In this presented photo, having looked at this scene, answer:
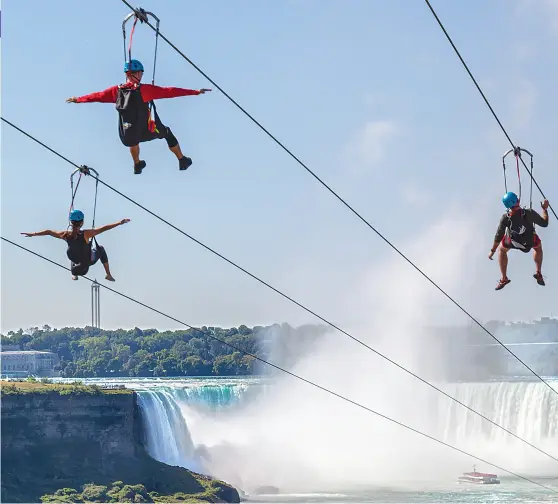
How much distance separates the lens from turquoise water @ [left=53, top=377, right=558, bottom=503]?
67.2 meters

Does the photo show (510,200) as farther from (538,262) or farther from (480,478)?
(480,478)

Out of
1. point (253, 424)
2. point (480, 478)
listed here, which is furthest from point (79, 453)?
point (253, 424)

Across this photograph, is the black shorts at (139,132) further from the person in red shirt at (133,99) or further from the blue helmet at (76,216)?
the blue helmet at (76,216)

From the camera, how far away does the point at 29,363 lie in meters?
181

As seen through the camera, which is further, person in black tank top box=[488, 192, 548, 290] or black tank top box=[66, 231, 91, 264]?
person in black tank top box=[488, 192, 548, 290]

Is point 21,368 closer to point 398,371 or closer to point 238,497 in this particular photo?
point 398,371

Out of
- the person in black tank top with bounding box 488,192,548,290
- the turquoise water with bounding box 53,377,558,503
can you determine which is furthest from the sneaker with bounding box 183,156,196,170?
the turquoise water with bounding box 53,377,558,503

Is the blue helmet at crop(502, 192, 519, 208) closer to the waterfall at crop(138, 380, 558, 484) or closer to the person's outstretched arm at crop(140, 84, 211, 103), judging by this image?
the person's outstretched arm at crop(140, 84, 211, 103)

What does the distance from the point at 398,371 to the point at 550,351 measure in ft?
112

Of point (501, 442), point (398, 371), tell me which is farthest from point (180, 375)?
point (501, 442)

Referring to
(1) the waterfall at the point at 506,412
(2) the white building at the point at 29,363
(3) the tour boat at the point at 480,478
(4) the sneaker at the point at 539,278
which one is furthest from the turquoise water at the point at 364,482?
(2) the white building at the point at 29,363

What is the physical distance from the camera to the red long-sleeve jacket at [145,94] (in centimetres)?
1448

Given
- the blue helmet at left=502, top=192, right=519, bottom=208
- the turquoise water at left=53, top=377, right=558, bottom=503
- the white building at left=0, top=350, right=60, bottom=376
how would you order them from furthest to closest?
the white building at left=0, top=350, right=60, bottom=376, the turquoise water at left=53, top=377, right=558, bottom=503, the blue helmet at left=502, top=192, right=519, bottom=208

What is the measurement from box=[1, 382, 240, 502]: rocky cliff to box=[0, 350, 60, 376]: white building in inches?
4075
